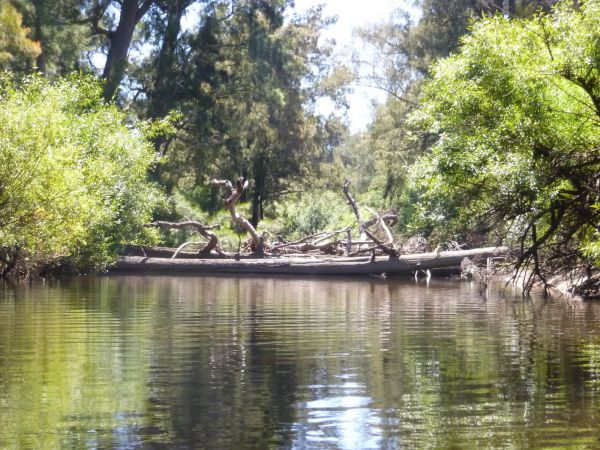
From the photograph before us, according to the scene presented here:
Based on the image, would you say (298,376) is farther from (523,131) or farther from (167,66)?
(167,66)

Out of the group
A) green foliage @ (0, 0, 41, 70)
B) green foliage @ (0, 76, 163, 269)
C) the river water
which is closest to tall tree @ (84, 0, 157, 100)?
green foliage @ (0, 76, 163, 269)

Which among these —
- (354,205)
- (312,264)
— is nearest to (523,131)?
(312,264)

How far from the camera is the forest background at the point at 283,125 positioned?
2125 cm

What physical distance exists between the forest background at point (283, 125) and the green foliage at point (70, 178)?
0.07m

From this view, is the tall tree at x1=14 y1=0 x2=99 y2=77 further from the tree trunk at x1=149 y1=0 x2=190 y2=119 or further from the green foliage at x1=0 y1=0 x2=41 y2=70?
the green foliage at x1=0 y1=0 x2=41 y2=70

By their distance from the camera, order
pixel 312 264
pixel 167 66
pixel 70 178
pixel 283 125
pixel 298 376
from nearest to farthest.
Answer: pixel 298 376 < pixel 70 178 < pixel 312 264 < pixel 167 66 < pixel 283 125

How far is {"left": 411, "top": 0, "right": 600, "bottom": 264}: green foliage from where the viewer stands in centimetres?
2045

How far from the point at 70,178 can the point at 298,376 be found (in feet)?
Answer: 47.3

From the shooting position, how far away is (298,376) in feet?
42.2

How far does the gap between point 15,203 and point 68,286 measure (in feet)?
26.0

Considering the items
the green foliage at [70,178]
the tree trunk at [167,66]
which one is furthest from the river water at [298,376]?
the tree trunk at [167,66]

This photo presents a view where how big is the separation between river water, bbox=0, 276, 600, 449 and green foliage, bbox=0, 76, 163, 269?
2432 millimetres

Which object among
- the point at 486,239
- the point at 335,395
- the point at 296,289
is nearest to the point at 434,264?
the point at 486,239

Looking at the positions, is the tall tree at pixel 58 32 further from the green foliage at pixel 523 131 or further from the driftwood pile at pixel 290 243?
the green foliage at pixel 523 131
